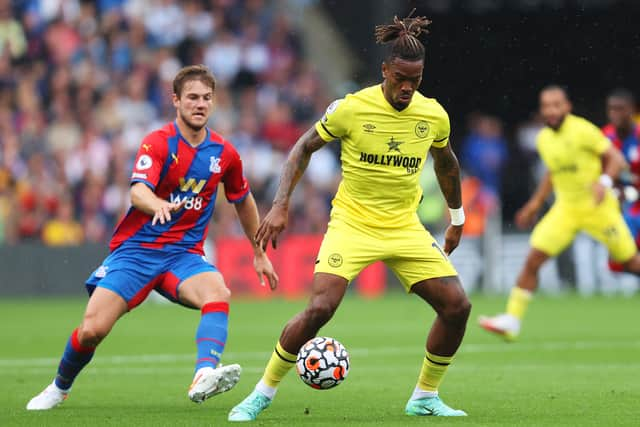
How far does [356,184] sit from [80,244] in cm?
1345

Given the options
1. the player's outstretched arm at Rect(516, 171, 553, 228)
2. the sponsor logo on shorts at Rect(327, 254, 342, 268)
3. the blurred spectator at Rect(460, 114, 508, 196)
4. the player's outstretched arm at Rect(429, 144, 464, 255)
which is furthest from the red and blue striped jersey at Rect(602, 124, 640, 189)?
the blurred spectator at Rect(460, 114, 508, 196)

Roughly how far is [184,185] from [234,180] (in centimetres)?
41

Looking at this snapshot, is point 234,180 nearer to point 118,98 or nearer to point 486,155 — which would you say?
point 118,98

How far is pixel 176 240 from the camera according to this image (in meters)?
8.86

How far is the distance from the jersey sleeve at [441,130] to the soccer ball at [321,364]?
149 centimetres

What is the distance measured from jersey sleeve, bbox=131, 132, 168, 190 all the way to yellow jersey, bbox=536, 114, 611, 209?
6.71 m

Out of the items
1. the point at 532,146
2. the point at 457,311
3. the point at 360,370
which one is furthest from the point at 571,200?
the point at 532,146

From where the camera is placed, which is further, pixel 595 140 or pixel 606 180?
pixel 595 140

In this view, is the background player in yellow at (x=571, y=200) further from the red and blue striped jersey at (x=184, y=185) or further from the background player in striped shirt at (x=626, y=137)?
the red and blue striped jersey at (x=184, y=185)

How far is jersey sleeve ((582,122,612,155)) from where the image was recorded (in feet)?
46.2

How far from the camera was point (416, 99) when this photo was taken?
817 centimetres

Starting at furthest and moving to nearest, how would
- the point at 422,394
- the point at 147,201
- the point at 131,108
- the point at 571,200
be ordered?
1. the point at 131,108
2. the point at 571,200
3. the point at 422,394
4. the point at 147,201

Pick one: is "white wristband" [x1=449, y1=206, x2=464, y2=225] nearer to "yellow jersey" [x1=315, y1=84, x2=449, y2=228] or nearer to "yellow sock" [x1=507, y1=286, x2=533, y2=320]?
"yellow jersey" [x1=315, y1=84, x2=449, y2=228]

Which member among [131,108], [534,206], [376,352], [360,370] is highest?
[534,206]
